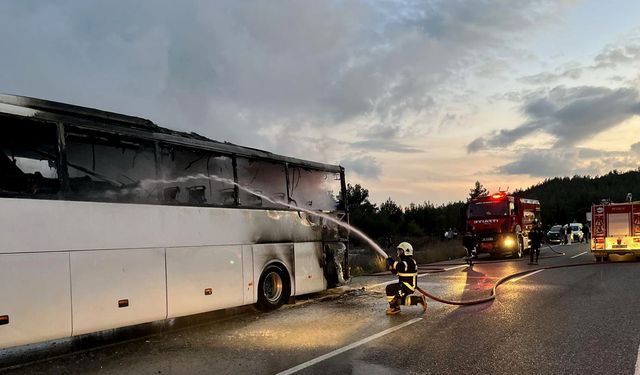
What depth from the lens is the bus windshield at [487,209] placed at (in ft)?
85.4

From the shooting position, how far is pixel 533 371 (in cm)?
587

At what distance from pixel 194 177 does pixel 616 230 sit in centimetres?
1940

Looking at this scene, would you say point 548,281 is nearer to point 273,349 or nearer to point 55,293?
point 273,349

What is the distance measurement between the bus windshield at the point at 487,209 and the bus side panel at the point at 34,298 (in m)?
22.3

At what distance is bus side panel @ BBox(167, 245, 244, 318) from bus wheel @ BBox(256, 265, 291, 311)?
0.65 meters

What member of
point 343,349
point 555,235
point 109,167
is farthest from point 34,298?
point 555,235

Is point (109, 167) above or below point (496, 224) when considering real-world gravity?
above

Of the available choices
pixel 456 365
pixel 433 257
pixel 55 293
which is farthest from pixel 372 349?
A: pixel 433 257

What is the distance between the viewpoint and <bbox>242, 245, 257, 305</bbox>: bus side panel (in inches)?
399

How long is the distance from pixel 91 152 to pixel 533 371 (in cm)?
667

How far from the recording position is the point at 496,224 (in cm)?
2591

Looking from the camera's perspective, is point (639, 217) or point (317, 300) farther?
point (639, 217)

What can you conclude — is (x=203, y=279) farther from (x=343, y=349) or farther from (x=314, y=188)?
(x=314, y=188)

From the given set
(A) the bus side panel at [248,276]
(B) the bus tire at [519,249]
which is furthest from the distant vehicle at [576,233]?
(A) the bus side panel at [248,276]
